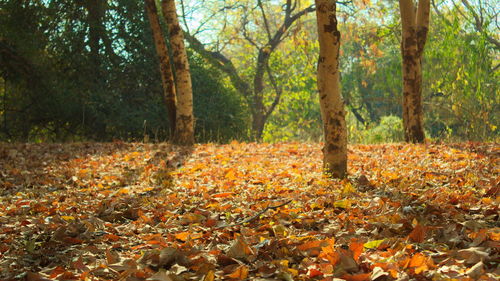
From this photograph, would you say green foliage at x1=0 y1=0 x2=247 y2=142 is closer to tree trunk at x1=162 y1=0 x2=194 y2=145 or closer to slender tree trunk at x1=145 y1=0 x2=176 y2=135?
slender tree trunk at x1=145 y1=0 x2=176 y2=135

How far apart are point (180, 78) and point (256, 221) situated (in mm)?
7056

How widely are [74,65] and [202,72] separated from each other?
320cm

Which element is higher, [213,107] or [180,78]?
[180,78]

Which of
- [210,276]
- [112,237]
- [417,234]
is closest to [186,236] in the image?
[112,237]

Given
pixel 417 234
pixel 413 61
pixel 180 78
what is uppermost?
pixel 413 61

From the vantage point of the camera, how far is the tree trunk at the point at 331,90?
6.08m

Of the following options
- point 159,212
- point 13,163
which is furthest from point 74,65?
point 159,212

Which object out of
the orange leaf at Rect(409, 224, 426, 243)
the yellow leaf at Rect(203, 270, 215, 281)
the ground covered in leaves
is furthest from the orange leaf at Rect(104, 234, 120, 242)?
the orange leaf at Rect(409, 224, 426, 243)

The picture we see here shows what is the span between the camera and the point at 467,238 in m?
3.24

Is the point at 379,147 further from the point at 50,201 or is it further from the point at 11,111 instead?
the point at 11,111

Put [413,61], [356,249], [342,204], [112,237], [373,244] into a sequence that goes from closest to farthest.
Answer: [356,249], [373,244], [112,237], [342,204], [413,61]

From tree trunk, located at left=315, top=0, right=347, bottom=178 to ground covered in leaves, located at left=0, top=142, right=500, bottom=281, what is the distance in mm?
325

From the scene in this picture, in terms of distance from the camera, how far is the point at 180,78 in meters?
10.6

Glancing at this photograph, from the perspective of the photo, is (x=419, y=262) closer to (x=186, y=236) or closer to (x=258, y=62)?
(x=186, y=236)
